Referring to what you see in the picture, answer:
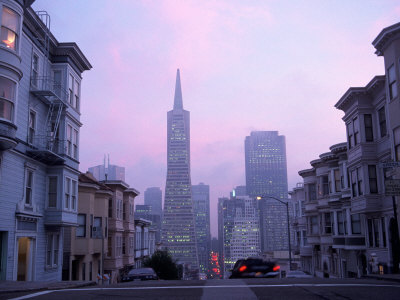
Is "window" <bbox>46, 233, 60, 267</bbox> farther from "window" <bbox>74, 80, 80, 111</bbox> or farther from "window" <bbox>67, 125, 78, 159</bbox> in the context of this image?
"window" <bbox>74, 80, 80, 111</bbox>

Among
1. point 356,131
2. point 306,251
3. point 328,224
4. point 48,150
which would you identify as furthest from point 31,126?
point 306,251

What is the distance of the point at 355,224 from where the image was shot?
36.4m

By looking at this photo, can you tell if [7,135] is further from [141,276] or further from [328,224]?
[328,224]

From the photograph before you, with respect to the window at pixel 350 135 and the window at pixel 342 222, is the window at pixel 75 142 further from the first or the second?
the window at pixel 342 222

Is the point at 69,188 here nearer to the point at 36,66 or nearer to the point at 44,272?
the point at 44,272

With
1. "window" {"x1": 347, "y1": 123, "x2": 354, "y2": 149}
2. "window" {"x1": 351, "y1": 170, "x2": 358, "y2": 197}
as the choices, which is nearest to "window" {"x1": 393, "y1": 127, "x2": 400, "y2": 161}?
"window" {"x1": 351, "y1": 170, "x2": 358, "y2": 197}

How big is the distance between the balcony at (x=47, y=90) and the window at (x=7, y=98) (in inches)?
149

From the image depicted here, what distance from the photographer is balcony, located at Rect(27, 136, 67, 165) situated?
25.2m

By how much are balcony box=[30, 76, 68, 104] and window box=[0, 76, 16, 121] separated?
12.4 feet

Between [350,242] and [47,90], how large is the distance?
2534 centimetres

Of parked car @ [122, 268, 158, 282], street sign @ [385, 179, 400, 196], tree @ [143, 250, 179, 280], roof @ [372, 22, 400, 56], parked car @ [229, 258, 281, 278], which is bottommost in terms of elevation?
tree @ [143, 250, 179, 280]

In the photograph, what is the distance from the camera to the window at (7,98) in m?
21.1

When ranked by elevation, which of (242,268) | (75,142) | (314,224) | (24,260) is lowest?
(242,268)

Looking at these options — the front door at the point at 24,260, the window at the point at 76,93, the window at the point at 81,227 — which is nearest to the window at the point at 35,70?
the window at the point at 76,93
